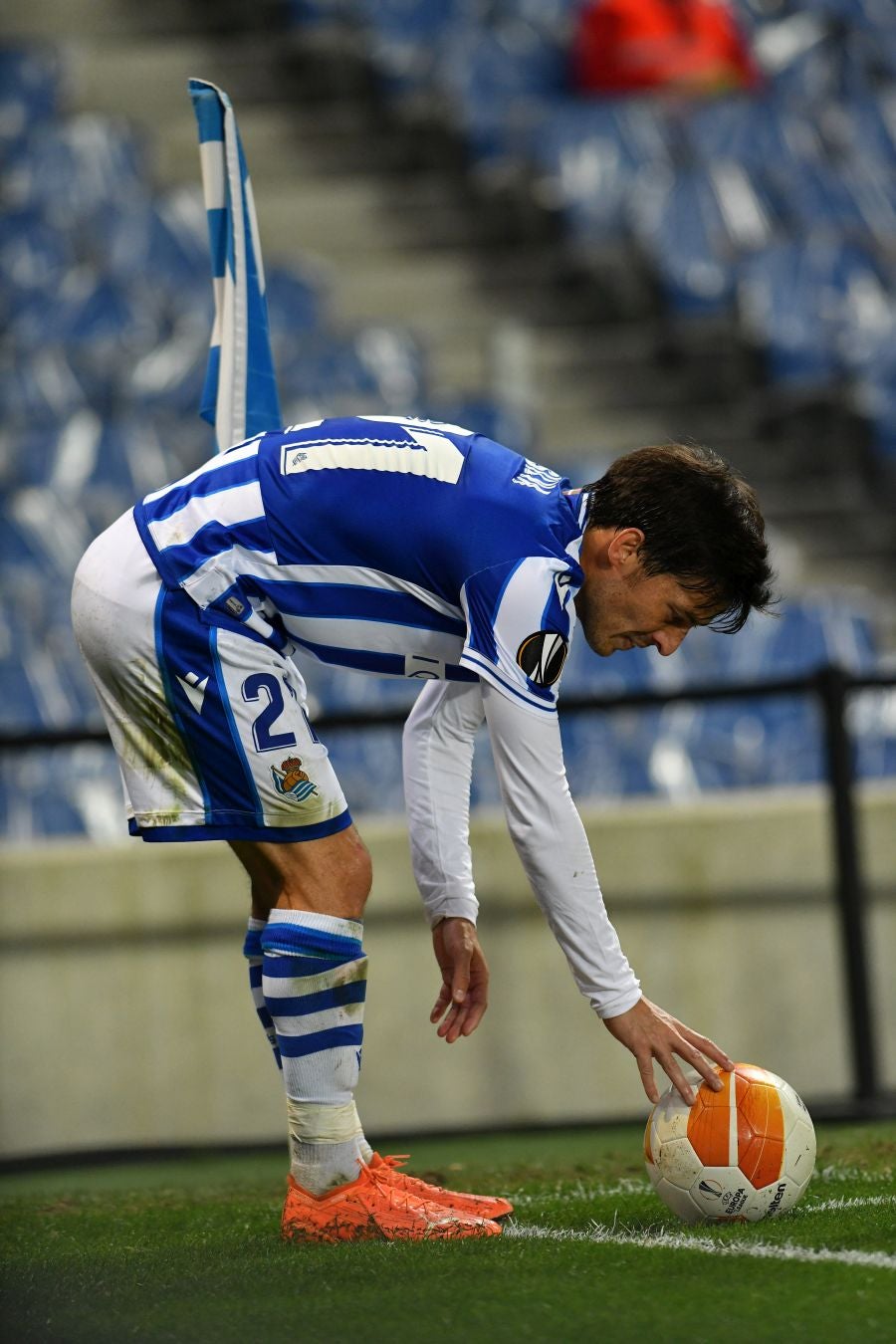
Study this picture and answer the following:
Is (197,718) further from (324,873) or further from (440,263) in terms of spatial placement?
(440,263)

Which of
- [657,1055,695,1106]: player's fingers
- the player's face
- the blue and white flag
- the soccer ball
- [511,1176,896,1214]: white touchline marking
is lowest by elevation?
[511,1176,896,1214]: white touchline marking

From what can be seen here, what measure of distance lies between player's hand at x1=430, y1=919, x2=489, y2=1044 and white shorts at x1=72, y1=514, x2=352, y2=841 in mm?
346

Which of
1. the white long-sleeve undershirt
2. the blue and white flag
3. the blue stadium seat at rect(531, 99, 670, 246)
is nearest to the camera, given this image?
the white long-sleeve undershirt

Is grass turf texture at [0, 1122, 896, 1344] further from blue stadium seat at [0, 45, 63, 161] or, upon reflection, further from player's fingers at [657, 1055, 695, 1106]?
blue stadium seat at [0, 45, 63, 161]

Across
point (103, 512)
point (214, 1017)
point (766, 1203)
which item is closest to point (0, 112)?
point (103, 512)

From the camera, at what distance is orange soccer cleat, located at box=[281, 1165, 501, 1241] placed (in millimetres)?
3199

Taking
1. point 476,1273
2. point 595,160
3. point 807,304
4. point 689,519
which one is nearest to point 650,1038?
point 476,1273

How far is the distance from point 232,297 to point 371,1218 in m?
2.11

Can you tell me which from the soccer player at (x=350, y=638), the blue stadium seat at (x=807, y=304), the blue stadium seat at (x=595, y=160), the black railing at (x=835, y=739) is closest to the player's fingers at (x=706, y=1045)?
the soccer player at (x=350, y=638)

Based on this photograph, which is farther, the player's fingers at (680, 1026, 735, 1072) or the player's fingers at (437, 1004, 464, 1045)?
the player's fingers at (437, 1004, 464, 1045)

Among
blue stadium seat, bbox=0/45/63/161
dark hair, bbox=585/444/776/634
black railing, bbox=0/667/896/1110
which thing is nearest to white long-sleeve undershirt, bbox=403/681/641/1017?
dark hair, bbox=585/444/776/634

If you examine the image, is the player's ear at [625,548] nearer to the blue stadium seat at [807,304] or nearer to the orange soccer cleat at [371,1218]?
the orange soccer cleat at [371,1218]

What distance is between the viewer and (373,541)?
10.1 feet

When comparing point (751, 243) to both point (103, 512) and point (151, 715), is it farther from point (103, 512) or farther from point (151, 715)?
point (151, 715)
